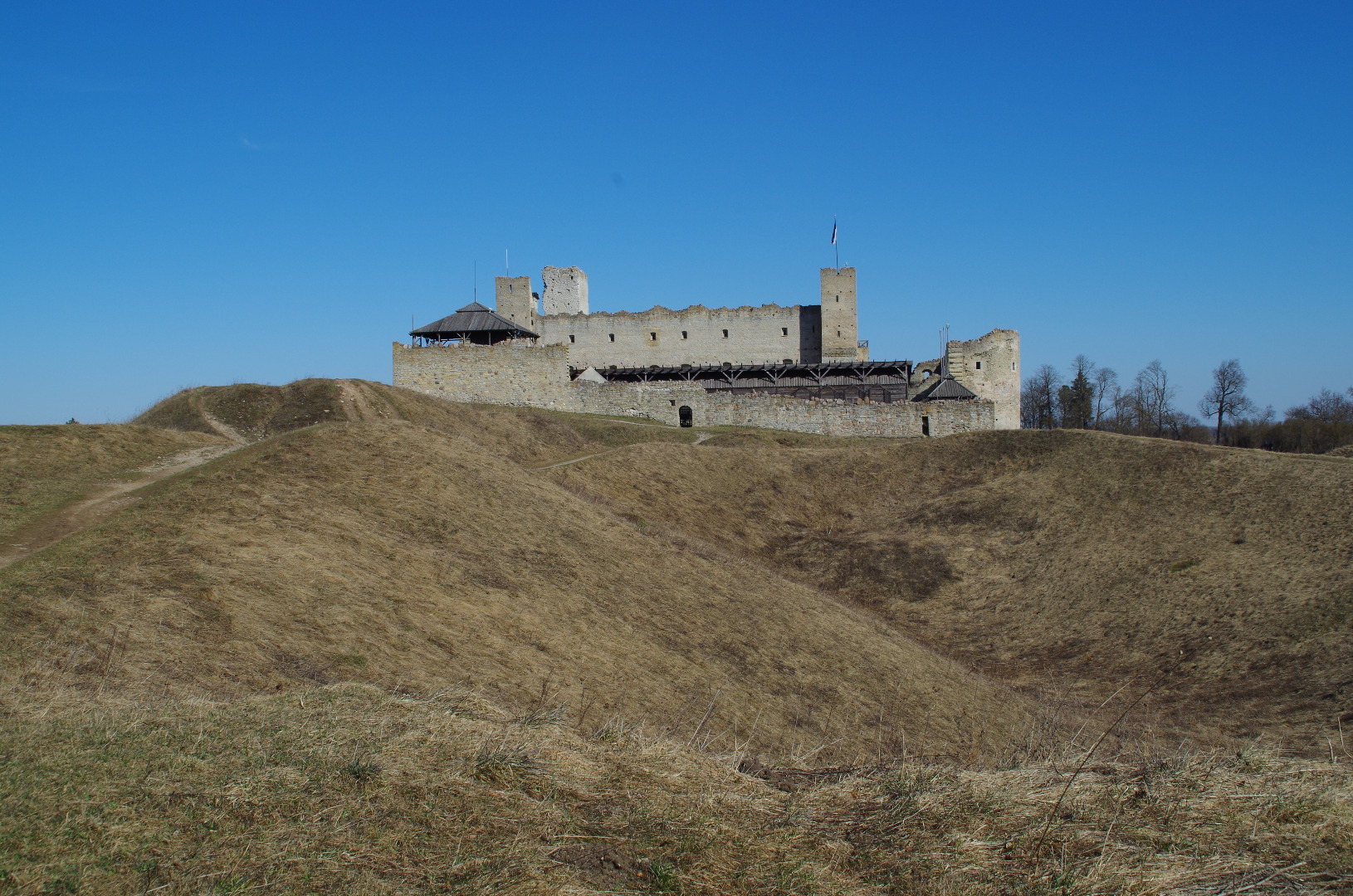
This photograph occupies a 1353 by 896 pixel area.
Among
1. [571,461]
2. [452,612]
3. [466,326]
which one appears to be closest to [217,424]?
[571,461]

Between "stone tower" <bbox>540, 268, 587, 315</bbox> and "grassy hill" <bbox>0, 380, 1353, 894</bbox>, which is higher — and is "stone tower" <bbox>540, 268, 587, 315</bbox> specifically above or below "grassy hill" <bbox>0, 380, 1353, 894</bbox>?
above

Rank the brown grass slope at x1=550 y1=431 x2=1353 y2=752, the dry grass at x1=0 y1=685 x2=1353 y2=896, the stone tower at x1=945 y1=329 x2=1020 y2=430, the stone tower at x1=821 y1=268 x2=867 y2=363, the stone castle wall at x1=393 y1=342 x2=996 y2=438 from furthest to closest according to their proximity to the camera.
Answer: the stone tower at x1=821 y1=268 x2=867 y2=363
the stone tower at x1=945 y1=329 x2=1020 y2=430
the stone castle wall at x1=393 y1=342 x2=996 y2=438
the brown grass slope at x1=550 y1=431 x2=1353 y2=752
the dry grass at x1=0 y1=685 x2=1353 y2=896

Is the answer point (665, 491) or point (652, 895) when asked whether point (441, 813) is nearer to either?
point (652, 895)

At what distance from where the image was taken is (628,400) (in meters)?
39.4

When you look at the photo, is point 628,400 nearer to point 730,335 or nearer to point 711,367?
point 711,367

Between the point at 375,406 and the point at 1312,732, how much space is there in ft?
90.4

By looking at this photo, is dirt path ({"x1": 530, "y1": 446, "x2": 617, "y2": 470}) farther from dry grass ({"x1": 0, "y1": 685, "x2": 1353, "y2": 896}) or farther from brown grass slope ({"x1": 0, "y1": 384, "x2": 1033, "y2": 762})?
dry grass ({"x1": 0, "y1": 685, "x2": 1353, "y2": 896})

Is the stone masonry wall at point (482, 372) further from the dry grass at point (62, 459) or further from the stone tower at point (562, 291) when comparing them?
the stone tower at point (562, 291)

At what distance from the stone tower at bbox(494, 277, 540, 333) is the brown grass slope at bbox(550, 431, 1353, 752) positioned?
26577 mm

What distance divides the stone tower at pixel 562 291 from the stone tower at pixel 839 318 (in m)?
17.4

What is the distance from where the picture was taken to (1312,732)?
42.5ft

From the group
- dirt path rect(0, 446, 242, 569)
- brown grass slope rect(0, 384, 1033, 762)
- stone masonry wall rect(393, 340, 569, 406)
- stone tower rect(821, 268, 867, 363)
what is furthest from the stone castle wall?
dirt path rect(0, 446, 242, 569)

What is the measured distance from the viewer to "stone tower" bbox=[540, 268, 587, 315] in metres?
58.3

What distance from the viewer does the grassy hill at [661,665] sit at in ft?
16.3
